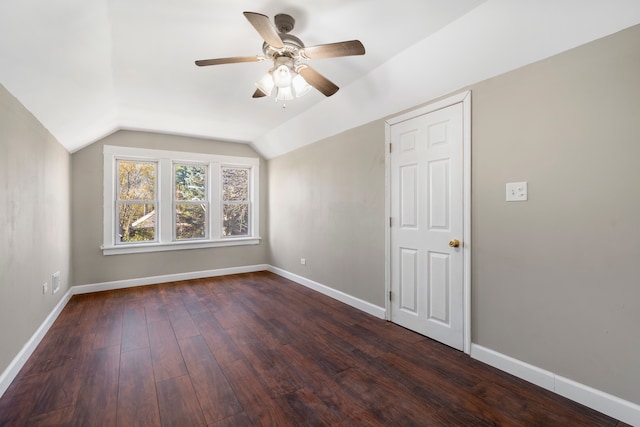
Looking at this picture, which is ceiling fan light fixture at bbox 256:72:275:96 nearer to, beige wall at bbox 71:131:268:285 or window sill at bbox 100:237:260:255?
beige wall at bbox 71:131:268:285

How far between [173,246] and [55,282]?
168cm

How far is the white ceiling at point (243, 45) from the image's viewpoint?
1.73 meters

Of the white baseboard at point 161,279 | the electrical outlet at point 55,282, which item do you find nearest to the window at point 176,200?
the white baseboard at point 161,279

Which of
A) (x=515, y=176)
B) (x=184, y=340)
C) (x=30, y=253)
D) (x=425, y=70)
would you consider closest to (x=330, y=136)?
(x=425, y=70)

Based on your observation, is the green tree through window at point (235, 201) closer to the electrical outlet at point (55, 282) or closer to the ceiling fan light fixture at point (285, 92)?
the electrical outlet at point (55, 282)

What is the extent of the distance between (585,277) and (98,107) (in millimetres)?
4533

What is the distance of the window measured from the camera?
14.8 ft

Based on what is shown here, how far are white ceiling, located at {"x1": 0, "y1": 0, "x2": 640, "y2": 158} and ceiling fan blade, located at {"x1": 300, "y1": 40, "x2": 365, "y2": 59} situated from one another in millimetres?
276

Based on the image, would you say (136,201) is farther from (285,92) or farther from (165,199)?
(285,92)

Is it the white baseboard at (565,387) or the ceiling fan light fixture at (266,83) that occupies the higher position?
the ceiling fan light fixture at (266,83)

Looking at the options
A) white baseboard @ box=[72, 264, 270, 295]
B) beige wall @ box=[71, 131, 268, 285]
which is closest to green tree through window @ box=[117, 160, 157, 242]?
beige wall @ box=[71, 131, 268, 285]

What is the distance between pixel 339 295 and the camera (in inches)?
151

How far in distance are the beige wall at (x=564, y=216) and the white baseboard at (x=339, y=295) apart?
111 cm

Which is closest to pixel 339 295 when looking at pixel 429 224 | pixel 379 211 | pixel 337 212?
pixel 337 212
